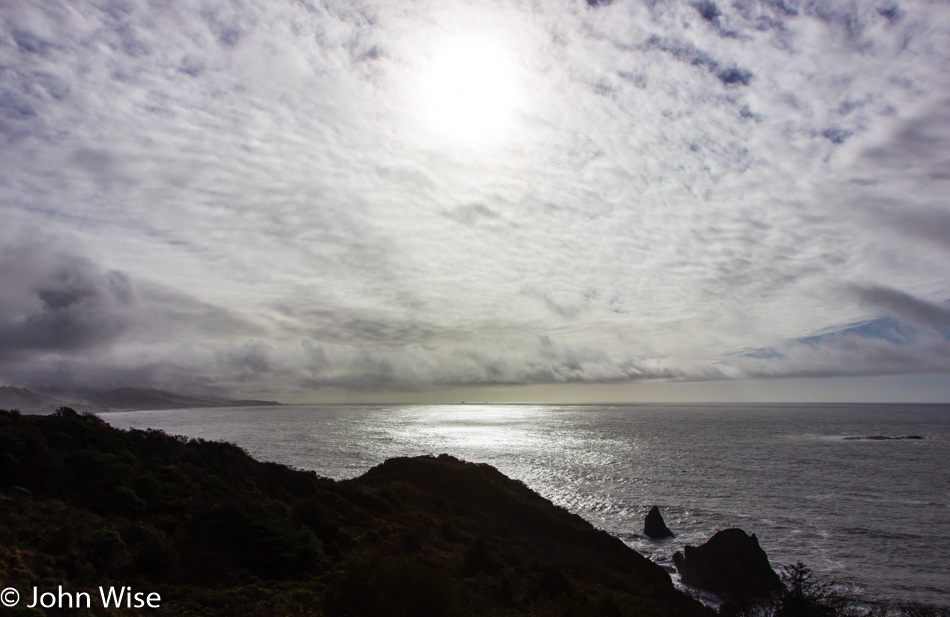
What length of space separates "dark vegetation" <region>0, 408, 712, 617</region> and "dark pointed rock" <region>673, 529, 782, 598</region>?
4006 millimetres

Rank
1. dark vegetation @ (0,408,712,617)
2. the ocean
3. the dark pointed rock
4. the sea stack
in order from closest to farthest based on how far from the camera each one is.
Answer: dark vegetation @ (0,408,712,617) → the dark pointed rock → the ocean → the sea stack

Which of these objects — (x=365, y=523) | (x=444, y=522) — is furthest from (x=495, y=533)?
(x=365, y=523)

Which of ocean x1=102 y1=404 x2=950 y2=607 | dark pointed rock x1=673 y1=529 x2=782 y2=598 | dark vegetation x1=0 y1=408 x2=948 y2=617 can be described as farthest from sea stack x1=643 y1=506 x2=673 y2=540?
dark vegetation x1=0 y1=408 x2=948 y2=617

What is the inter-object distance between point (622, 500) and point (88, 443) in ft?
180

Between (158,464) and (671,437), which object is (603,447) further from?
(158,464)

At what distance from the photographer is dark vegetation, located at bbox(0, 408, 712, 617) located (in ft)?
60.9

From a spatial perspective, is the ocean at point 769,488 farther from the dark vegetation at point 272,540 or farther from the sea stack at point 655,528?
the dark vegetation at point 272,540

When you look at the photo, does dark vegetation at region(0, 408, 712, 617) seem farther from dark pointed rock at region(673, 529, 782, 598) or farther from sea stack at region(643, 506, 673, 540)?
sea stack at region(643, 506, 673, 540)

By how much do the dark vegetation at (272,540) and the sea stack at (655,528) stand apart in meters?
9.49

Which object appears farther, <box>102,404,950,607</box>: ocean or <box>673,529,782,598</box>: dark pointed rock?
<box>102,404,950,607</box>: ocean

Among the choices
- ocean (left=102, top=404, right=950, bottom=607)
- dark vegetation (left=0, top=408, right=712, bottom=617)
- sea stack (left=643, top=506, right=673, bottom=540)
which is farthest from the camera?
sea stack (left=643, top=506, right=673, bottom=540)

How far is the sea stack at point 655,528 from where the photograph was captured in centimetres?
4759

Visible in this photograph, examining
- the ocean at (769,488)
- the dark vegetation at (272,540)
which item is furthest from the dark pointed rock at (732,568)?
the dark vegetation at (272,540)

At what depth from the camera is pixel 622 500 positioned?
6325 cm
